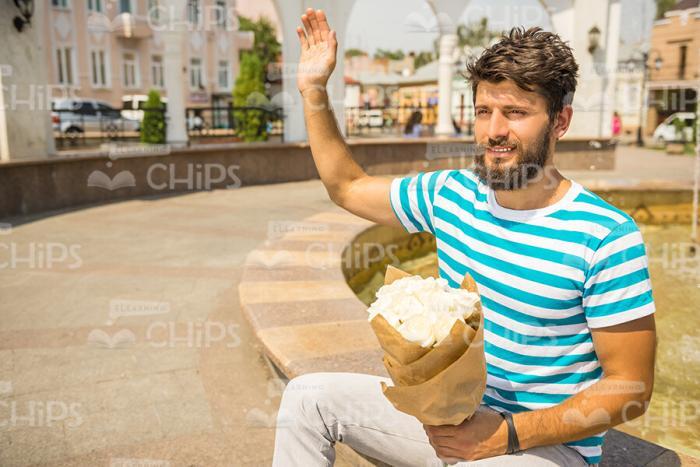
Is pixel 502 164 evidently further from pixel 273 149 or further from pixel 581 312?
pixel 273 149

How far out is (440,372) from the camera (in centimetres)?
137

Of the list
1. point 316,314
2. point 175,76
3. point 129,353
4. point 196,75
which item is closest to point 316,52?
point 316,314

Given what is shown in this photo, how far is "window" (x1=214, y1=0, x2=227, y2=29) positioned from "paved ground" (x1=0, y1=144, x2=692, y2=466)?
3185cm

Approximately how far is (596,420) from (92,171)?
9.68 meters

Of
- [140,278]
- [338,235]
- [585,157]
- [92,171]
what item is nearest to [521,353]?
[338,235]

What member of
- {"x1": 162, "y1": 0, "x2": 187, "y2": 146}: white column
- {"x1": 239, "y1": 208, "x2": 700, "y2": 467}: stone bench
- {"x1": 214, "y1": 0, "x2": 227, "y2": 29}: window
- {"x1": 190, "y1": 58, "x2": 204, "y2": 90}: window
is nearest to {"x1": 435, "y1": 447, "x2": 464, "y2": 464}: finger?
{"x1": 239, "y1": 208, "x2": 700, "y2": 467}: stone bench

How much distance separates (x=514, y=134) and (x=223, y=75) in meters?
36.8

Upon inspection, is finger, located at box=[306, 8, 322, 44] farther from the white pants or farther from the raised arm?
the white pants

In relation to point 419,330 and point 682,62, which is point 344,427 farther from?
point 682,62

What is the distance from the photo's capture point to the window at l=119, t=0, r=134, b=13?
31.5 m

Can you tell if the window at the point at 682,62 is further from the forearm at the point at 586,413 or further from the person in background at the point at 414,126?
the forearm at the point at 586,413

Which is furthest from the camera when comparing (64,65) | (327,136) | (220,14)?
(220,14)

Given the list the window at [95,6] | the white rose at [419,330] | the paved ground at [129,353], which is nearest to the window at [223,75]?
the window at [95,6]

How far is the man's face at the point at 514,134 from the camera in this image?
1701 millimetres
